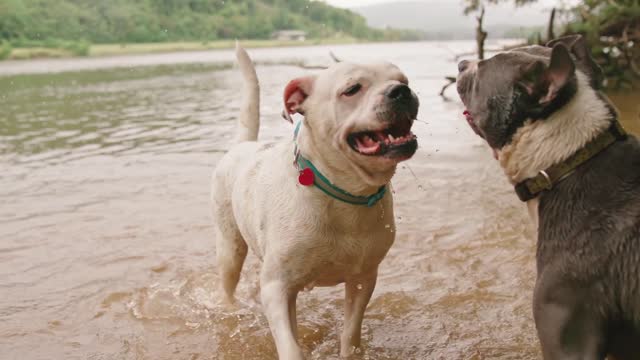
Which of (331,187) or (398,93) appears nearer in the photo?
(398,93)

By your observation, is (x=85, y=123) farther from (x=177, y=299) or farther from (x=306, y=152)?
(x=306, y=152)

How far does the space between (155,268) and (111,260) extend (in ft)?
1.98

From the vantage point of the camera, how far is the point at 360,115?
3.68 metres

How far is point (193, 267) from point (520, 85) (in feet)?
14.2

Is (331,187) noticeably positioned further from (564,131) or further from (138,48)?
(138,48)

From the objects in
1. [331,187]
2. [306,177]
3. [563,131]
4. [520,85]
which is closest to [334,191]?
[331,187]

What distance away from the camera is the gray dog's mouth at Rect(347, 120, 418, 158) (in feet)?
11.7

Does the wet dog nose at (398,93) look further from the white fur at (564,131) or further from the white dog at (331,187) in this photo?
the white fur at (564,131)

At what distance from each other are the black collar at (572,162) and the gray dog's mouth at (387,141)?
65cm

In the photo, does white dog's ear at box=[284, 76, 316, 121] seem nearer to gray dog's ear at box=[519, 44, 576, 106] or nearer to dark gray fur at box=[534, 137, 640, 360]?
gray dog's ear at box=[519, 44, 576, 106]

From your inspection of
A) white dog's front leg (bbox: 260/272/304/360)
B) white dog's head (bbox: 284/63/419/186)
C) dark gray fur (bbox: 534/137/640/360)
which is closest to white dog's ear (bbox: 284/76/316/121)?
white dog's head (bbox: 284/63/419/186)

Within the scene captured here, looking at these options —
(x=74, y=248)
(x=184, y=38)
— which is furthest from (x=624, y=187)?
(x=184, y=38)

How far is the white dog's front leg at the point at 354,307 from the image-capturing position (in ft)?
14.5

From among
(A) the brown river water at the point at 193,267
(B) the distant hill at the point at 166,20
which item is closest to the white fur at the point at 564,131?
(A) the brown river water at the point at 193,267
